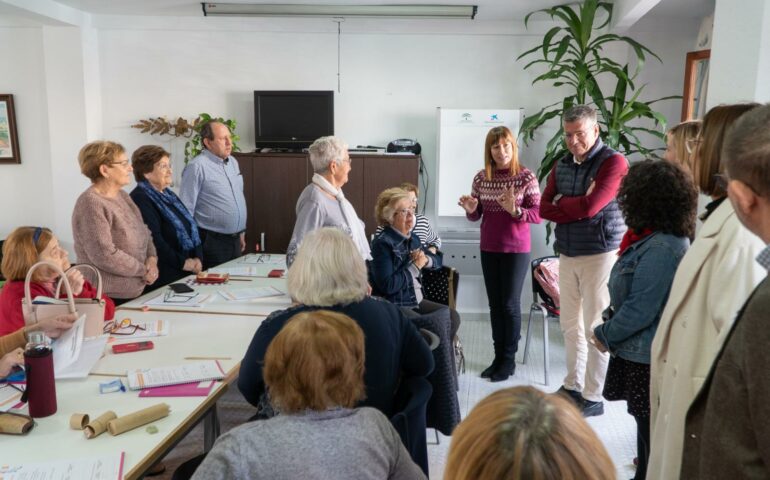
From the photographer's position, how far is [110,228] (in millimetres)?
2990

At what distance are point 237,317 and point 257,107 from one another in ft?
10.5

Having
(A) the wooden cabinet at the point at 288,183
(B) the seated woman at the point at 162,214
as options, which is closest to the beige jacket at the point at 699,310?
(B) the seated woman at the point at 162,214

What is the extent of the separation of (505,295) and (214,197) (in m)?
2.16

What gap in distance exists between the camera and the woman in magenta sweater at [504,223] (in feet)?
12.3

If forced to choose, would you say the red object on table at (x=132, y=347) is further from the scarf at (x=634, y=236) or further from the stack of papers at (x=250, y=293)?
the scarf at (x=634, y=236)

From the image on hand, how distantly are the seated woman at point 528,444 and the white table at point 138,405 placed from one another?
1.01 m

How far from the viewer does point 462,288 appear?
18.7ft

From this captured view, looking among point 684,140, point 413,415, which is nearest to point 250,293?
point 413,415

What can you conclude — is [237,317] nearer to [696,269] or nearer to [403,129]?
[696,269]

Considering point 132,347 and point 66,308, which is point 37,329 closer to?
point 66,308

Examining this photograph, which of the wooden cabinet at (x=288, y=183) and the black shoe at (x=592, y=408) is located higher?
the wooden cabinet at (x=288, y=183)

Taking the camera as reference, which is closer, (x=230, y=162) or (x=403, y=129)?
(x=230, y=162)

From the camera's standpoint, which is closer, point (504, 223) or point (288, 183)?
point (504, 223)

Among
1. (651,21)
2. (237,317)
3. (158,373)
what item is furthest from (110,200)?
(651,21)
